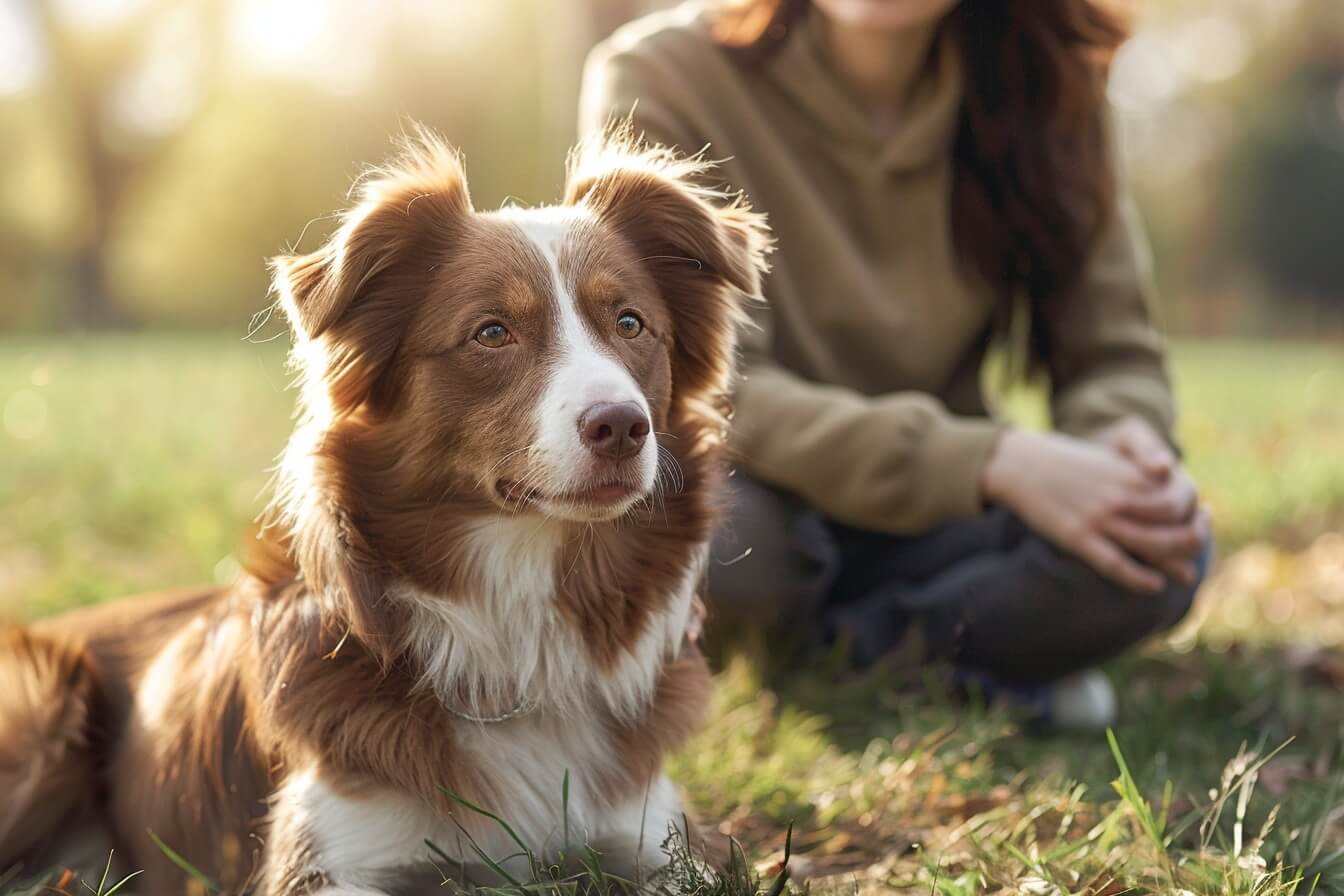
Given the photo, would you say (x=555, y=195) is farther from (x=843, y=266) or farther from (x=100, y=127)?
(x=100, y=127)

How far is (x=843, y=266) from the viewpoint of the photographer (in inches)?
152

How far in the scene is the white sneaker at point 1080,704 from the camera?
3783 millimetres

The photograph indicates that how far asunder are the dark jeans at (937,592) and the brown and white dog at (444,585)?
0.98 m

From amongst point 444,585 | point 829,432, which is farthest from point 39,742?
point 829,432

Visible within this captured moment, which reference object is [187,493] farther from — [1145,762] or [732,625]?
[1145,762]

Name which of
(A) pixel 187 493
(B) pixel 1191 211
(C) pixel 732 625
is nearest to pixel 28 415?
(A) pixel 187 493

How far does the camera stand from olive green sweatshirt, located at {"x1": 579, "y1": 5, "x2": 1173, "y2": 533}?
3.60 meters

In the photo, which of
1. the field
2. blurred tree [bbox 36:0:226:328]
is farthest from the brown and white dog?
blurred tree [bbox 36:0:226:328]

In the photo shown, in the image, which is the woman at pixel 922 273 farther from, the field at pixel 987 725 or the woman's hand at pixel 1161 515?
the field at pixel 987 725

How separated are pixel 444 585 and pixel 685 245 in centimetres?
87

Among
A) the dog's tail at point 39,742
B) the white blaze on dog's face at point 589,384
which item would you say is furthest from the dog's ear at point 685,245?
the dog's tail at point 39,742

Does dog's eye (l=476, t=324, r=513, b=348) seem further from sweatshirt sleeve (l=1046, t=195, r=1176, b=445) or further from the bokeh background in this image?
sweatshirt sleeve (l=1046, t=195, r=1176, b=445)

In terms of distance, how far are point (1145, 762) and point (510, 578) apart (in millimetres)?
1866

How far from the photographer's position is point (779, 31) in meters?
3.87
